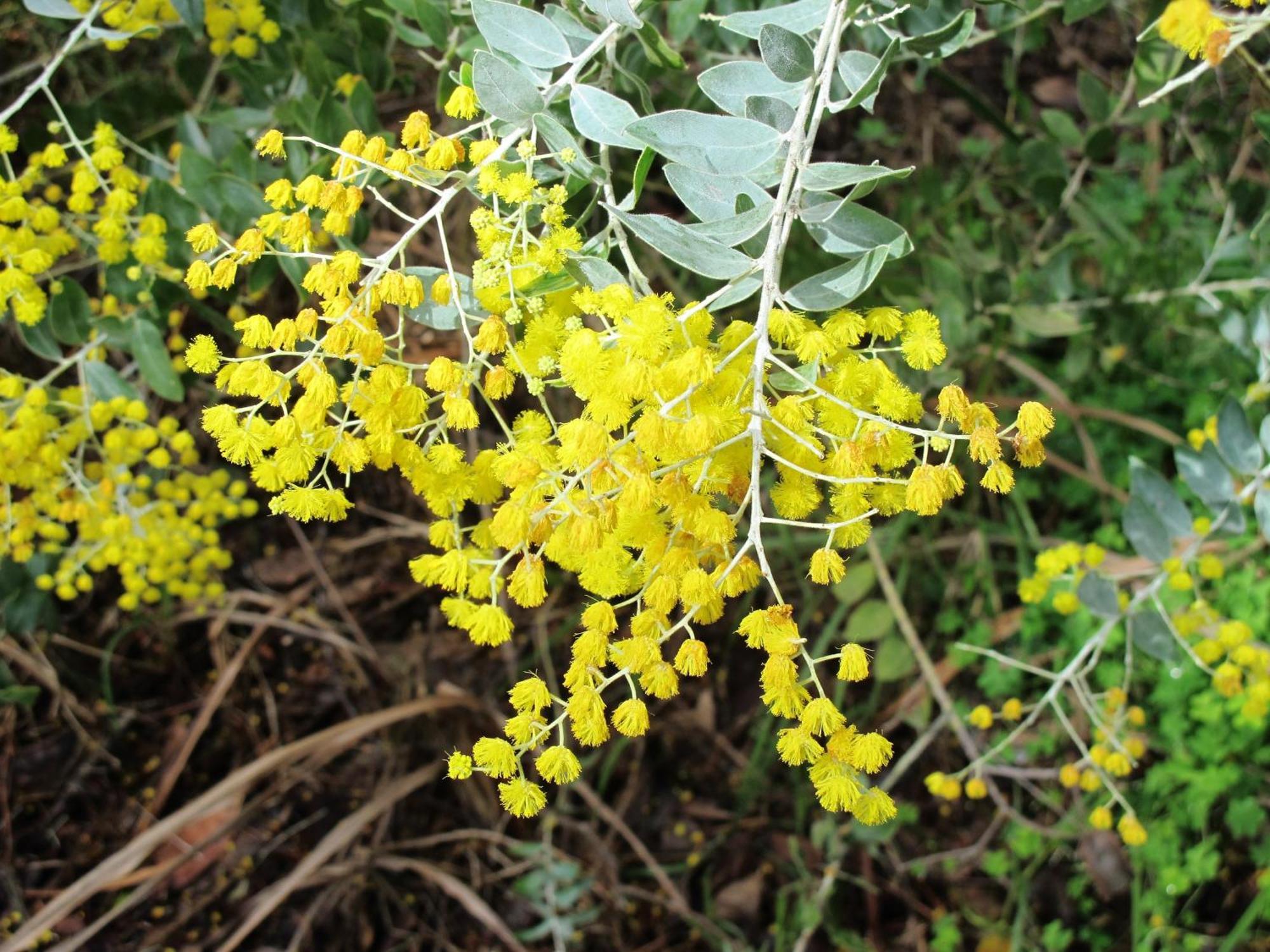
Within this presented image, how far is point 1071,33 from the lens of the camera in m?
3.04

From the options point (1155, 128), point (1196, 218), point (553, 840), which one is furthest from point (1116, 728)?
point (1155, 128)

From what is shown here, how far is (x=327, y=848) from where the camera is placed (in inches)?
84.9

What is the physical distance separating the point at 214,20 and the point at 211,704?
1.41 meters

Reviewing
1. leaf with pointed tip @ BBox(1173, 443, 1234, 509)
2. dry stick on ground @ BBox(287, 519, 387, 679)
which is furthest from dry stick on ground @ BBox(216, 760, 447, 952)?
leaf with pointed tip @ BBox(1173, 443, 1234, 509)

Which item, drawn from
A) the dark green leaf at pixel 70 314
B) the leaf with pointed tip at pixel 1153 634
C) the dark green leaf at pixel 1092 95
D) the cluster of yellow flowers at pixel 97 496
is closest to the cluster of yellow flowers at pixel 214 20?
the dark green leaf at pixel 70 314

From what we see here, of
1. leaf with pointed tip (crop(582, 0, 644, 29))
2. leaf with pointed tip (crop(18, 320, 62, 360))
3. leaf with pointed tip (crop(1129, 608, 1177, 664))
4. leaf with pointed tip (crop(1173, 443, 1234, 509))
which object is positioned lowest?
leaf with pointed tip (crop(1129, 608, 1177, 664))

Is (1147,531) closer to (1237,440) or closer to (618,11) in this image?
(1237,440)

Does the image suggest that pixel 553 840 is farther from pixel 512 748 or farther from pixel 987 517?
pixel 512 748

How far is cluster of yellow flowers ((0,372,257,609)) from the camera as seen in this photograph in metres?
1.62

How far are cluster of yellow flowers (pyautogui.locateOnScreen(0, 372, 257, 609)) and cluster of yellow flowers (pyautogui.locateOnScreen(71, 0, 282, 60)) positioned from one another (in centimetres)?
54

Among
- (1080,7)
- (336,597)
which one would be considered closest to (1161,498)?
(1080,7)

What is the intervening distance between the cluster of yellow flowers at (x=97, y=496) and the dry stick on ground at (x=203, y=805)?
0.37 meters

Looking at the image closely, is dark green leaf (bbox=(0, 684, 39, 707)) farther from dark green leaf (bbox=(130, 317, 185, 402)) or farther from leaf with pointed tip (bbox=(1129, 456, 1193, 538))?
leaf with pointed tip (bbox=(1129, 456, 1193, 538))

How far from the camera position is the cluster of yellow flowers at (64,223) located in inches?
54.8
